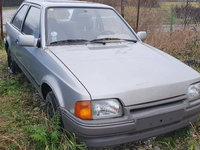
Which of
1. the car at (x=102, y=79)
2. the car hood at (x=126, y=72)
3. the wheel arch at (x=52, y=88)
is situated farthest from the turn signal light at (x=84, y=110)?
the wheel arch at (x=52, y=88)

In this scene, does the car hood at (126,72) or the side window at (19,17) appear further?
the side window at (19,17)

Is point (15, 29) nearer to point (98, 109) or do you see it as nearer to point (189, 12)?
point (98, 109)

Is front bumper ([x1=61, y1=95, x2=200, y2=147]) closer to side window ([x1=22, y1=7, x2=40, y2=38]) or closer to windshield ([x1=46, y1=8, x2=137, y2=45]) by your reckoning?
windshield ([x1=46, y1=8, x2=137, y2=45])

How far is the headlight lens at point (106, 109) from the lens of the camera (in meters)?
2.11

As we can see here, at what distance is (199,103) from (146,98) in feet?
2.51

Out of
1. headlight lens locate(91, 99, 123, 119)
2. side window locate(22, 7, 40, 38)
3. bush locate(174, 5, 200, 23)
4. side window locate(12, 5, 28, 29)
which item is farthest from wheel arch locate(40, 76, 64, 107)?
bush locate(174, 5, 200, 23)

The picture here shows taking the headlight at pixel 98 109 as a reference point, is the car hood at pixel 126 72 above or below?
above

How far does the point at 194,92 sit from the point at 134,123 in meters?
0.89

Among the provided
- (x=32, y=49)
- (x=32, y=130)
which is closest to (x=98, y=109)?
(x=32, y=130)

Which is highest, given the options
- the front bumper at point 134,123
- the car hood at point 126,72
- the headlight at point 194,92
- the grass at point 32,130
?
the car hood at point 126,72

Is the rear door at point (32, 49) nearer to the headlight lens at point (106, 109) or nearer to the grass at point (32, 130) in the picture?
the grass at point (32, 130)

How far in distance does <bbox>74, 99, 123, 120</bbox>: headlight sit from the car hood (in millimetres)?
62

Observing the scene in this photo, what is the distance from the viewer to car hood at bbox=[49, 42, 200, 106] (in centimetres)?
218

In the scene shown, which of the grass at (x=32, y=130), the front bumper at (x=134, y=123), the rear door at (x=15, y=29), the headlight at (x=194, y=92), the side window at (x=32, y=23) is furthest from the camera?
the rear door at (x=15, y=29)
